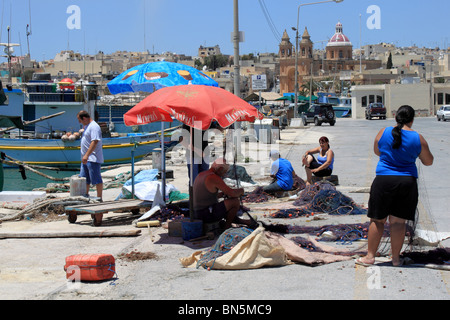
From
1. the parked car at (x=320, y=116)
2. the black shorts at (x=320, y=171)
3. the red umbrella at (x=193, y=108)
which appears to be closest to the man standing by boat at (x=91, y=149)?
the red umbrella at (x=193, y=108)

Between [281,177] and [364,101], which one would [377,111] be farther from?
[281,177]

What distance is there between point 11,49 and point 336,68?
424 feet

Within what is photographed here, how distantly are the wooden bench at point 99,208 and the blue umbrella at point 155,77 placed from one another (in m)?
2.19

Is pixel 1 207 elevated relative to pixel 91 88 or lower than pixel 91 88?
lower

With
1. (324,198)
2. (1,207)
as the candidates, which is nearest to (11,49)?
(1,207)

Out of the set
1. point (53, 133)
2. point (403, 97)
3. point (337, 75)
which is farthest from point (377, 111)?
point (337, 75)

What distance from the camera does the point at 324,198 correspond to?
967 cm

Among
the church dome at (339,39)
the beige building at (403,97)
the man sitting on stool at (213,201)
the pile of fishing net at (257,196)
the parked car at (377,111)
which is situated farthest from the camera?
the church dome at (339,39)

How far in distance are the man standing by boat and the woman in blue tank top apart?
595 cm

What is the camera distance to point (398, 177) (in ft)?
19.3

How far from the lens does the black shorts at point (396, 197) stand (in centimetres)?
587

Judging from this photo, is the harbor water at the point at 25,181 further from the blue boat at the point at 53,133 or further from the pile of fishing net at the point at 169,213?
the pile of fishing net at the point at 169,213
